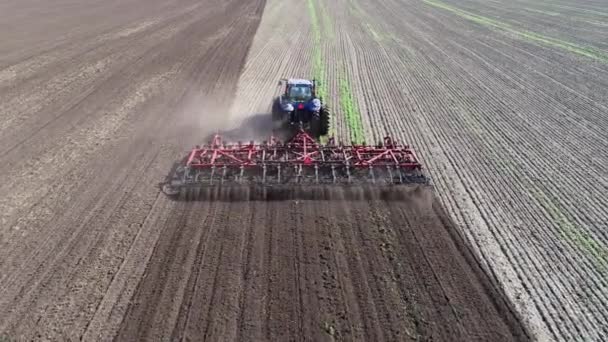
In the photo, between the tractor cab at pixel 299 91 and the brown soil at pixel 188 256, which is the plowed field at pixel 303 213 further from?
the tractor cab at pixel 299 91

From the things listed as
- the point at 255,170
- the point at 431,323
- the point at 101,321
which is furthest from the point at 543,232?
the point at 101,321

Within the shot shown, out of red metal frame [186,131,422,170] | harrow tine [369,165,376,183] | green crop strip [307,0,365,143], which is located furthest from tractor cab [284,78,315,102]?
harrow tine [369,165,376,183]

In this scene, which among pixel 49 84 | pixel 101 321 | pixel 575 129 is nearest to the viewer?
pixel 101 321

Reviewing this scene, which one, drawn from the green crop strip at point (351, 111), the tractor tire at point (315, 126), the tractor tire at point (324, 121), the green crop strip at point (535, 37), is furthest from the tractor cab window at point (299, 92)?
the green crop strip at point (535, 37)

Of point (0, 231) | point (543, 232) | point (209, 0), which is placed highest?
point (209, 0)

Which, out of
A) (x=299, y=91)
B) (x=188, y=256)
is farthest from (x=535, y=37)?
(x=188, y=256)

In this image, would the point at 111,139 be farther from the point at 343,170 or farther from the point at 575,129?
the point at 575,129

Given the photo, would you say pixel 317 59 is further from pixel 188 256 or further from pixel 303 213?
pixel 188 256
